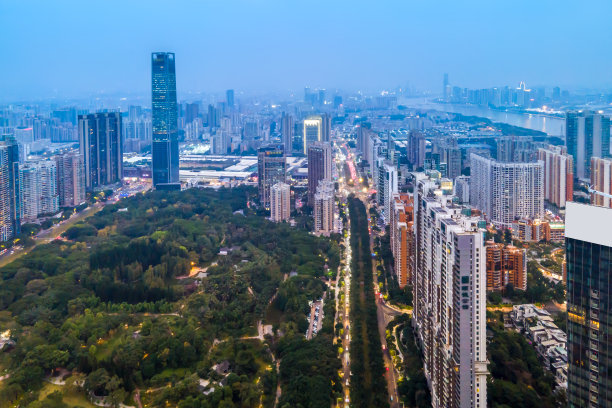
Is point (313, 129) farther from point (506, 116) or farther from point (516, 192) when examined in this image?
point (516, 192)

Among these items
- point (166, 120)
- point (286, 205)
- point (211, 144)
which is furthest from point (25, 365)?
point (211, 144)

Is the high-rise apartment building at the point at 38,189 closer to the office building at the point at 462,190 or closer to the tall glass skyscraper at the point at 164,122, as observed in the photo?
the tall glass skyscraper at the point at 164,122

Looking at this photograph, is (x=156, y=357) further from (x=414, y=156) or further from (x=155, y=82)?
(x=414, y=156)

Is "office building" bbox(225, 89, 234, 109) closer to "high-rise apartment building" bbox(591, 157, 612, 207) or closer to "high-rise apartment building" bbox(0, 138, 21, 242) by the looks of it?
"high-rise apartment building" bbox(0, 138, 21, 242)

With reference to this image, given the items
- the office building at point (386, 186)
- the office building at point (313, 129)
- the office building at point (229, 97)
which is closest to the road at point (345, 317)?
the office building at point (386, 186)

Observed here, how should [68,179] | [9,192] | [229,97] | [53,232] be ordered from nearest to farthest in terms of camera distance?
[9,192] → [53,232] → [68,179] → [229,97]

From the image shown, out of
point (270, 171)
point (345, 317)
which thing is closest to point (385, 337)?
point (345, 317)
